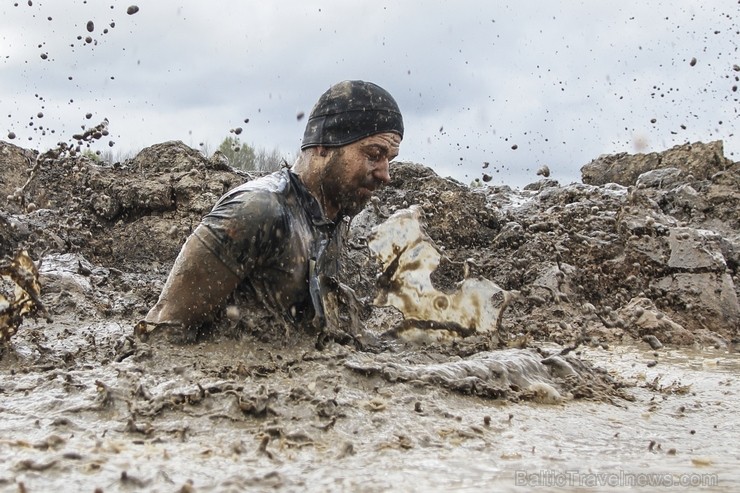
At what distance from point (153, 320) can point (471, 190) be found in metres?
4.94

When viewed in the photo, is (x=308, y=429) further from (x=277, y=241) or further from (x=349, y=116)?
(x=349, y=116)

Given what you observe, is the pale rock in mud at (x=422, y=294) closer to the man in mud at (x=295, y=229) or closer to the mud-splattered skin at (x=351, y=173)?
the man in mud at (x=295, y=229)

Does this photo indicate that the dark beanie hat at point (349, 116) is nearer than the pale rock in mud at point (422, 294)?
Yes

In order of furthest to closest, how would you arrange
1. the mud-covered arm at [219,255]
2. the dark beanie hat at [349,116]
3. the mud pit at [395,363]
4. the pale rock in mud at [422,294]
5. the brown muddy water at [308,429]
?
the pale rock in mud at [422,294], the dark beanie hat at [349,116], the mud-covered arm at [219,255], the mud pit at [395,363], the brown muddy water at [308,429]

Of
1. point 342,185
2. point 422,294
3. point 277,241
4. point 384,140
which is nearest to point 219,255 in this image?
point 277,241

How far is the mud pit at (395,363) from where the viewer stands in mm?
2383

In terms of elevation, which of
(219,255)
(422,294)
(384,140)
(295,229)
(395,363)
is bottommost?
(395,363)

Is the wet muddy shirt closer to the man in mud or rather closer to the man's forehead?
the man in mud

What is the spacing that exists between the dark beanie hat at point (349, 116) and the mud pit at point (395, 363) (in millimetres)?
921

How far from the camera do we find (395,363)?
3535 millimetres

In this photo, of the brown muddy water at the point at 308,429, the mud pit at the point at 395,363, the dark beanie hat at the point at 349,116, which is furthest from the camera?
the dark beanie hat at the point at 349,116

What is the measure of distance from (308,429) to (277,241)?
1.12 meters

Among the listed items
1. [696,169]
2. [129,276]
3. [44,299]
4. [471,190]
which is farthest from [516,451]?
[696,169]

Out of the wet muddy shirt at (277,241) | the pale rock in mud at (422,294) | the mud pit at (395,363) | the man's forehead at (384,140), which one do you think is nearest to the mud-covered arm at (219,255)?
the wet muddy shirt at (277,241)
